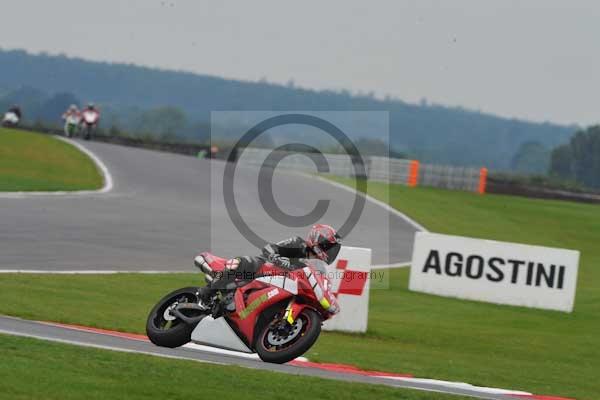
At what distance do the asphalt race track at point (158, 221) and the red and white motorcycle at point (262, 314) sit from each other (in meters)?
7.11

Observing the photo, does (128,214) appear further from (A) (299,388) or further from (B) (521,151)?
(B) (521,151)

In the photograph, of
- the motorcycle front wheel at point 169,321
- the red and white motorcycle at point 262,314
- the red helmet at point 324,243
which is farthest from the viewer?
the motorcycle front wheel at point 169,321

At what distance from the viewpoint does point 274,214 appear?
3294cm

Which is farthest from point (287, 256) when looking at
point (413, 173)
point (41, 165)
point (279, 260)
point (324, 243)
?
point (413, 173)

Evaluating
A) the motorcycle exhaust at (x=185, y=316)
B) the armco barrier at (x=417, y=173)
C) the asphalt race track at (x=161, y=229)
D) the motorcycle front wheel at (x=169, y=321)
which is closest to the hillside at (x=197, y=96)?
the armco barrier at (x=417, y=173)

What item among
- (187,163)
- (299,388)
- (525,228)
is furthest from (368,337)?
(187,163)

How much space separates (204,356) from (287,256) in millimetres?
1843

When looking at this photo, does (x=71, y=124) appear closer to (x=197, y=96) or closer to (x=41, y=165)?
(x=41, y=165)

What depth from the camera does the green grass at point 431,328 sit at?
46.0 ft

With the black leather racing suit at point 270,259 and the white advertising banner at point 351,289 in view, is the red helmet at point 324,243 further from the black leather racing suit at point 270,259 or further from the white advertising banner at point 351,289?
the white advertising banner at point 351,289

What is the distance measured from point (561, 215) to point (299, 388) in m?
35.6

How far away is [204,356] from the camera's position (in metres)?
12.6

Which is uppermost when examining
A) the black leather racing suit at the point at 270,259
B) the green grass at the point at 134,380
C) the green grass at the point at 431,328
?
the black leather racing suit at the point at 270,259

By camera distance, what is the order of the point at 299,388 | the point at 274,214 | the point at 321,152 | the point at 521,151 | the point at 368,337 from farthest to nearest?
the point at 521,151 < the point at 321,152 < the point at 274,214 < the point at 368,337 < the point at 299,388
